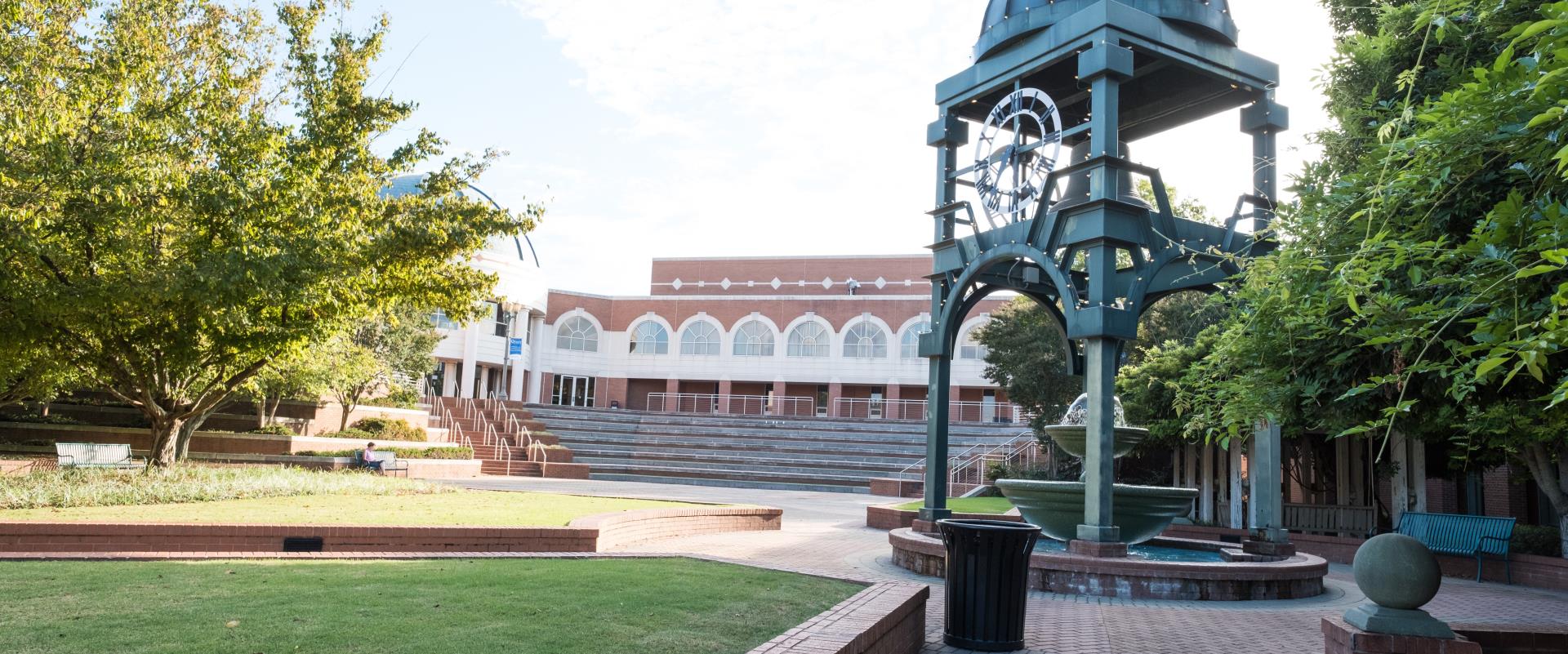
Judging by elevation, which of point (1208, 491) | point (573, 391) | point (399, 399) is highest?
point (573, 391)

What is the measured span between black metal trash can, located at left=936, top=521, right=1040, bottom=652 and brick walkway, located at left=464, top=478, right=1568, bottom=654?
16 cm

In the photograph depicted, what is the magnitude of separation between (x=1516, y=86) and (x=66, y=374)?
75.3 ft

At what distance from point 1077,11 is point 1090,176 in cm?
179

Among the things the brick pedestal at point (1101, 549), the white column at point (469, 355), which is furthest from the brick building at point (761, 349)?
the brick pedestal at point (1101, 549)

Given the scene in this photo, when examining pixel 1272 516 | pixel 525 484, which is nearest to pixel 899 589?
pixel 1272 516

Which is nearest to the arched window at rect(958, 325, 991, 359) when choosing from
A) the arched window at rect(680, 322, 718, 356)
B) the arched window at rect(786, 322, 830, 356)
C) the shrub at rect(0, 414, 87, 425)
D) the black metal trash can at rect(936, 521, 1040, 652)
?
the arched window at rect(786, 322, 830, 356)

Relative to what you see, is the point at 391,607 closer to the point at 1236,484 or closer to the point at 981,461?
the point at 1236,484

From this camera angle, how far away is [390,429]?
31188mm

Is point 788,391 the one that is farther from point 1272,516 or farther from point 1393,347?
point 1393,347

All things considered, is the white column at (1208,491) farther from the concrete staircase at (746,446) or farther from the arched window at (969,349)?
the arched window at (969,349)

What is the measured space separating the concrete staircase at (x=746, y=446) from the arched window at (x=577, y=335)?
12.3 m

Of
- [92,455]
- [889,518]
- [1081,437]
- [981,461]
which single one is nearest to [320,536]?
[1081,437]

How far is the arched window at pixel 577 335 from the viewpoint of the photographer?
5403 cm

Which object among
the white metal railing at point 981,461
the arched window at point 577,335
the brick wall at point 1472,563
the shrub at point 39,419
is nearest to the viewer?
the brick wall at point 1472,563
